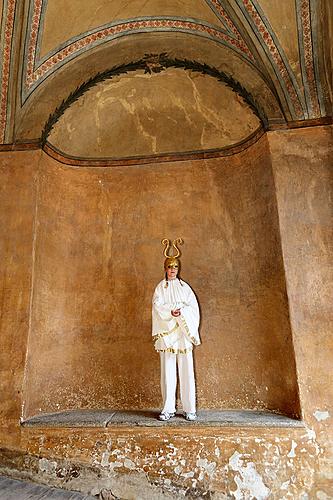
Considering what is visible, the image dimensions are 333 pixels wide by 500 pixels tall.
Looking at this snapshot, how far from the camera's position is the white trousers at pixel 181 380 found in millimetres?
4074

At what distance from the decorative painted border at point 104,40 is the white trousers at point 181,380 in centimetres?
356

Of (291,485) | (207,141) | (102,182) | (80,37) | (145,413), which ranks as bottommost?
(291,485)

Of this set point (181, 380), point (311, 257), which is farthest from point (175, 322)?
point (311, 257)

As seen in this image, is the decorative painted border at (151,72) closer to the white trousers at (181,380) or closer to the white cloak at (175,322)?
the white cloak at (175,322)

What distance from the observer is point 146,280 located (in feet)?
16.9

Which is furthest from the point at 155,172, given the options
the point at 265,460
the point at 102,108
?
the point at 265,460

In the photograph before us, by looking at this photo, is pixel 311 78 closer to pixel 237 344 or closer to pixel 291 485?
pixel 237 344

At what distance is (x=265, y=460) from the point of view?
11.9 ft

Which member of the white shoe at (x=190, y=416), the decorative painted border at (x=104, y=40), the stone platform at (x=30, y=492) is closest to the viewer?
the stone platform at (x=30, y=492)

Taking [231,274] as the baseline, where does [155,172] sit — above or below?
above

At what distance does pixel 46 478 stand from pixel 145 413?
3.75 feet

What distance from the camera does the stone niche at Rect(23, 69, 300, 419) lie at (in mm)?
4598

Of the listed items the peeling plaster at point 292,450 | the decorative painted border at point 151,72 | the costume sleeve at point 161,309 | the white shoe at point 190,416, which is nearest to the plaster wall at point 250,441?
the peeling plaster at point 292,450

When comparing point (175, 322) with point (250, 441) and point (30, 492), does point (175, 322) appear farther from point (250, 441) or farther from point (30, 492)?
point (30, 492)
